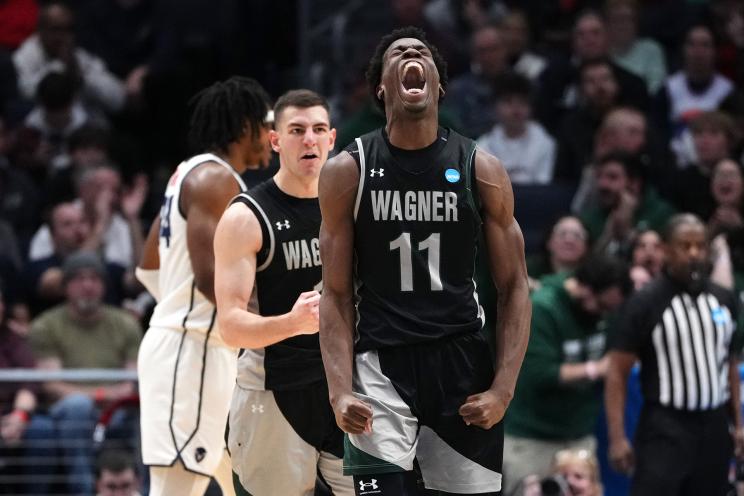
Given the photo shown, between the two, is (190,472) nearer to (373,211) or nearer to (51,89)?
(373,211)

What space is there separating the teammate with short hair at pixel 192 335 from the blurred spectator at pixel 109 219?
4139 mm

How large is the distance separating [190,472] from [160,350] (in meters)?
0.54

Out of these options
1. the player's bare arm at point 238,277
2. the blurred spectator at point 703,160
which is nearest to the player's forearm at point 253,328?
the player's bare arm at point 238,277

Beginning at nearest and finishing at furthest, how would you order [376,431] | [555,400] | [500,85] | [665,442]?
[376,431] < [665,442] < [555,400] < [500,85]

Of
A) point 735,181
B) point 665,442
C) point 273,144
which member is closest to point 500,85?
point 735,181

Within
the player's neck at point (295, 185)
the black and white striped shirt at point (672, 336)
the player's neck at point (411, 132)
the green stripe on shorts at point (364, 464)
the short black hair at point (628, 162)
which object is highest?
the short black hair at point (628, 162)

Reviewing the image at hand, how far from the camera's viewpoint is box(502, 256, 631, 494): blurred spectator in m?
8.74

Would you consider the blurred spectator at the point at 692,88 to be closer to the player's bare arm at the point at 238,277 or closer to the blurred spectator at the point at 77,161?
the blurred spectator at the point at 77,161

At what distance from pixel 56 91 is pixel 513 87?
3.59 meters

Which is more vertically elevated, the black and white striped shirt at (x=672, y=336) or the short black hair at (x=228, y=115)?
the short black hair at (x=228, y=115)

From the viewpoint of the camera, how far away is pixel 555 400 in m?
8.77

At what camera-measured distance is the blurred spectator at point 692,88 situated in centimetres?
1171

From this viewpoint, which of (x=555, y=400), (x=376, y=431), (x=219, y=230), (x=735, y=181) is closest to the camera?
(x=376, y=431)

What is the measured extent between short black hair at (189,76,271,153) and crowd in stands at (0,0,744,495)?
2.40 m
